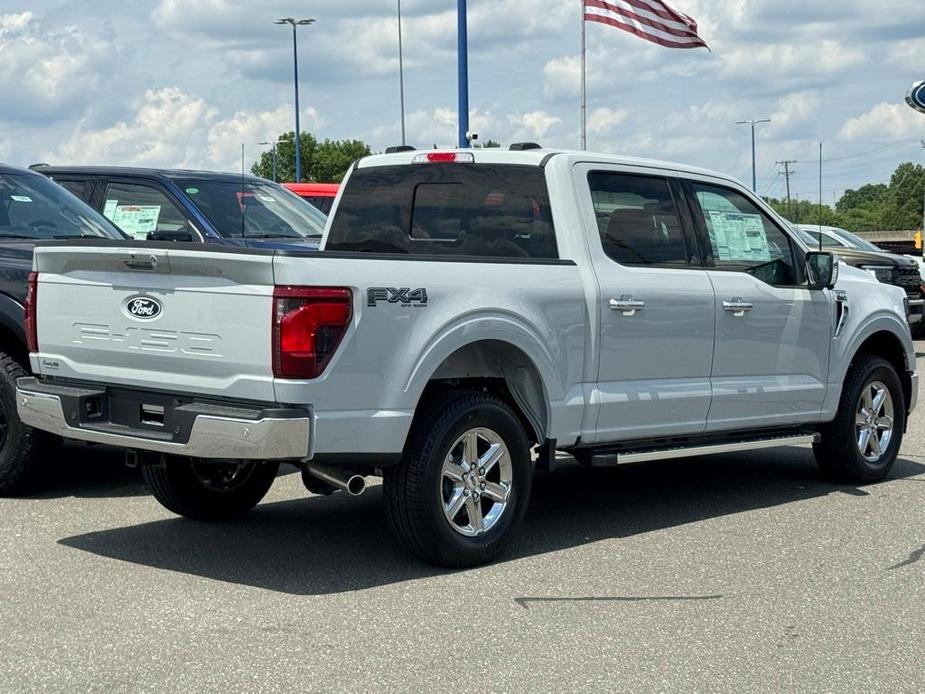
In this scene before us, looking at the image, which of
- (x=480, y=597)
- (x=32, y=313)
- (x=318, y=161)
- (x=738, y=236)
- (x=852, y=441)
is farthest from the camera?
(x=318, y=161)

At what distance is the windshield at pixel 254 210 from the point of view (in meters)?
12.2

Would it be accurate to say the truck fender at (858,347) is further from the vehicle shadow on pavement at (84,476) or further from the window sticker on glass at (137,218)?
the window sticker on glass at (137,218)

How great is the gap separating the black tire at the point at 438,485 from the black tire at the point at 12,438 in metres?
2.58

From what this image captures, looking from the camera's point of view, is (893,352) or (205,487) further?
(893,352)

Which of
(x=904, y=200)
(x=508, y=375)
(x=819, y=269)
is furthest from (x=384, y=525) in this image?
(x=904, y=200)

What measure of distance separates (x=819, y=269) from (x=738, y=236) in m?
0.59

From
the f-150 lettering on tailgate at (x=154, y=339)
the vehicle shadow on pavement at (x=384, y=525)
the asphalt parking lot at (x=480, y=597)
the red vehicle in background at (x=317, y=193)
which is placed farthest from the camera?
the red vehicle in background at (x=317, y=193)

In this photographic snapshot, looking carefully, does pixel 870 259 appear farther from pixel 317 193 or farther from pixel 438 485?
pixel 438 485

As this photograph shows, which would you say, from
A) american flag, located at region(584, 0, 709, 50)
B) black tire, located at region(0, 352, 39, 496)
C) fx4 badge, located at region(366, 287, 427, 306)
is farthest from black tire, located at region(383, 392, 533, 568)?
american flag, located at region(584, 0, 709, 50)

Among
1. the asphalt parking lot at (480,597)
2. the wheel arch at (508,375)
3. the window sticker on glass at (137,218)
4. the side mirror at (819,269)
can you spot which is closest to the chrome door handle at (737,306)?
the side mirror at (819,269)

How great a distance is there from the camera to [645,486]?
892cm

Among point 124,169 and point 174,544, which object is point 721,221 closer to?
point 174,544

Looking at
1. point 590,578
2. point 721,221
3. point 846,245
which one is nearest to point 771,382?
point 721,221

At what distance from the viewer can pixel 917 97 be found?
99.6ft
